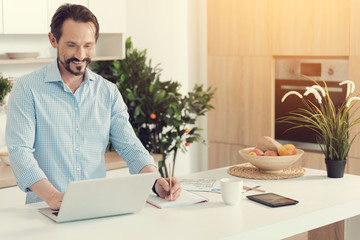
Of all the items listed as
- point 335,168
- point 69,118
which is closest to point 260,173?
point 335,168

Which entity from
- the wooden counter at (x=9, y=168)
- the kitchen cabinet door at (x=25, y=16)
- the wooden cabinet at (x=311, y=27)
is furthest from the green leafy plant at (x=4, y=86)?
the wooden cabinet at (x=311, y=27)

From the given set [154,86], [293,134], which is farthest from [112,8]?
[293,134]

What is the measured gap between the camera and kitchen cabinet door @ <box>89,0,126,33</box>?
14.3 feet

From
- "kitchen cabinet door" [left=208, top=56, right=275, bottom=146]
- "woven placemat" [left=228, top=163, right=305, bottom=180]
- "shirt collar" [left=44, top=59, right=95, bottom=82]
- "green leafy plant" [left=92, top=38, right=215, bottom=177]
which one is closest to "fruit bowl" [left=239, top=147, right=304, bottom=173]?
"woven placemat" [left=228, top=163, right=305, bottom=180]

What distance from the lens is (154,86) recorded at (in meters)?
4.56

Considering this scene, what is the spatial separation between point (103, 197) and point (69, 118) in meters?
0.57

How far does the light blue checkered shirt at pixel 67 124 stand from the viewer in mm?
2441

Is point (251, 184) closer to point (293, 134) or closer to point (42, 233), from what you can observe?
point (42, 233)

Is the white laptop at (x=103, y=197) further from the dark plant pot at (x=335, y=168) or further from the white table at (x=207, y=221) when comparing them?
the dark plant pot at (x=335, y=168)

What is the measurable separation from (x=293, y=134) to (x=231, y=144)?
642 millimetres

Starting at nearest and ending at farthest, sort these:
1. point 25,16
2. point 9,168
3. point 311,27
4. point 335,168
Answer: point 335,168, point 9,168, point 25,16, point 311,27

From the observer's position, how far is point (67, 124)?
2.52m

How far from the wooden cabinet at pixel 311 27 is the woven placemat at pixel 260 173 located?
1679 mm

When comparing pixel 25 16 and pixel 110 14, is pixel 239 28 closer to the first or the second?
pixel 110 14
